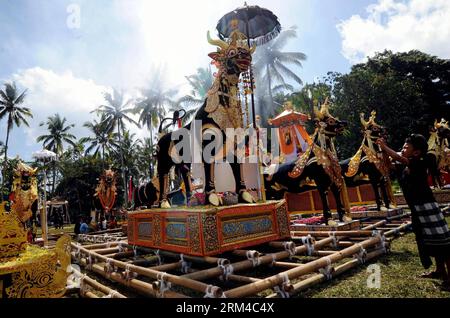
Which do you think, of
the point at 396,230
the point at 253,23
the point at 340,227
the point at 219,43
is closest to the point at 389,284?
the point at 396,230

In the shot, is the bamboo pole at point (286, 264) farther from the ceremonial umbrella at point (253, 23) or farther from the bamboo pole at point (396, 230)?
the ceremonial umbrella at point (253, 23)

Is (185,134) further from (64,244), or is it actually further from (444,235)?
(444,235)

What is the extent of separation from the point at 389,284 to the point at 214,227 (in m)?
2.24

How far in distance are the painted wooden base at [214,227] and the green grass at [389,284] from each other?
132cm

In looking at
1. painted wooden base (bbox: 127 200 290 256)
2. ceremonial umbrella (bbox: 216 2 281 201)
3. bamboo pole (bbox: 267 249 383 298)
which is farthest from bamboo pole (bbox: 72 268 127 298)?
ceremonial umbrella (bbox: 216 2 281 201)

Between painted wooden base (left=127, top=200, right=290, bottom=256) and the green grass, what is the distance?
52.0 inches

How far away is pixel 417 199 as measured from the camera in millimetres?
3213

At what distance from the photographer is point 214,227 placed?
13.0 feet

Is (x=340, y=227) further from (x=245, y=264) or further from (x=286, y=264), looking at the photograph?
(x=245, y=264)

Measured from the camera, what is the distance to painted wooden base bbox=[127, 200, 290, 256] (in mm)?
3902

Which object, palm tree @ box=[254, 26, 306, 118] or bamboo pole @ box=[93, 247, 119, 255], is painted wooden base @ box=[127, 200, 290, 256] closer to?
bamboo pole @ box=[93, 247, 119, 255]
